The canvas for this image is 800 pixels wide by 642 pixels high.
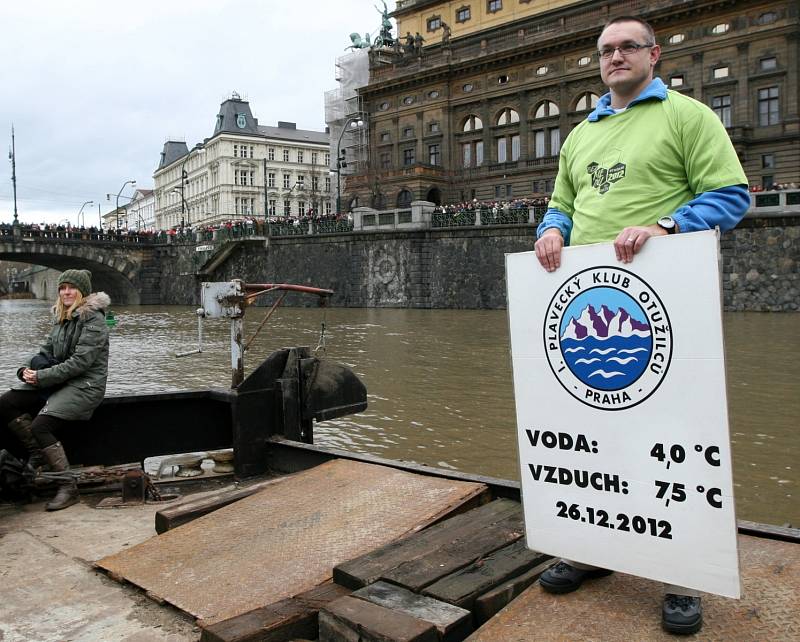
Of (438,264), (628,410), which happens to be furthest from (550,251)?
(438,264)

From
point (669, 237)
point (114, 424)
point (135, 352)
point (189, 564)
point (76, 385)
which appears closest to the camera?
point (669, 237)

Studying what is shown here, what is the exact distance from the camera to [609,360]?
250 centimetres

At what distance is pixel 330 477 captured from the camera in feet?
14.1

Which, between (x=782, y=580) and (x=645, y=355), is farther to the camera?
(x=782, y=580)

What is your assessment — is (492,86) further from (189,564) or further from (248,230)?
(189,564)

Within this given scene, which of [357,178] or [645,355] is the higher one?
[357,178]

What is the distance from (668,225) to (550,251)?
1.34ft

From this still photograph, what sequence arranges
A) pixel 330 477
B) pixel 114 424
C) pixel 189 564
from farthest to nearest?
1. pixel 114 424
2. pixel 330 477
3. pixel 189 564

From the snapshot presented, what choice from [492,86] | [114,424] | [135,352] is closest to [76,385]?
[114,424]

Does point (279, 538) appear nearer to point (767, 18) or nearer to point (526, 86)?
point (767, 18)

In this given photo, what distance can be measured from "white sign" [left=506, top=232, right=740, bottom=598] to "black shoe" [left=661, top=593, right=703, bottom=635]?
55mm

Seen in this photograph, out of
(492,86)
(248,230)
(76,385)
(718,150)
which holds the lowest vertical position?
(76,385)

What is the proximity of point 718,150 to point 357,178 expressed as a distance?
51.9 meters

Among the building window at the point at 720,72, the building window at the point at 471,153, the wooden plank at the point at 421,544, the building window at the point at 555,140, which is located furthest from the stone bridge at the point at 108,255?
the wooden plank at the point at 421,544
